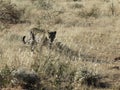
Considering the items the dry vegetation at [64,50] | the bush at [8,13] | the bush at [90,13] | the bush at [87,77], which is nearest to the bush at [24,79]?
the dry vegetation at [64,50]

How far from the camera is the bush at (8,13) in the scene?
1419 centimetres

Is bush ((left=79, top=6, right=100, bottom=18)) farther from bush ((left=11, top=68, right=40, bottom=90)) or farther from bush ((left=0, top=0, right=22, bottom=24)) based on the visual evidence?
bush ((left=11, top=68, right=40, bottom=90))

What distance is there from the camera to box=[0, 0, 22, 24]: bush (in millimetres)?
14188

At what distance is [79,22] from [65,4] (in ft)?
14.8

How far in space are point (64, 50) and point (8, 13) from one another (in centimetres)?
570

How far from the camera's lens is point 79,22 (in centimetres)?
1512

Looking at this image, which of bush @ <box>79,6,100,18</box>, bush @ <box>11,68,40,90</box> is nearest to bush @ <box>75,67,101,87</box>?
bush @ <box>11,68,40,90</box>

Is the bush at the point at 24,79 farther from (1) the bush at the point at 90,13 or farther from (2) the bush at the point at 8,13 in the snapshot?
(1) the bush at the point at 90,13

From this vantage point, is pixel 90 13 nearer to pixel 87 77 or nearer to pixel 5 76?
pixel 87 77

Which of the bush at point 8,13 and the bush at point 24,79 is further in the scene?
the bush at point 8,13

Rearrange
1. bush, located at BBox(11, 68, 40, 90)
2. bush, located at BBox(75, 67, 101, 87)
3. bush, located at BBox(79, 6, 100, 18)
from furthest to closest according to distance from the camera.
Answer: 1. bush, located at BBox(79, 6, 100, 18)
2. bush, located at BBox(75, 67, 101, 87)
3. bush, located at BBox(11, 68, 40, 90)

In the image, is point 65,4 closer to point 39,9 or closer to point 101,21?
point 39,9

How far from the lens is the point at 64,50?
9.60 m

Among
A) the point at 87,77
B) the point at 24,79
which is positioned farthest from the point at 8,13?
the point at 24,79
